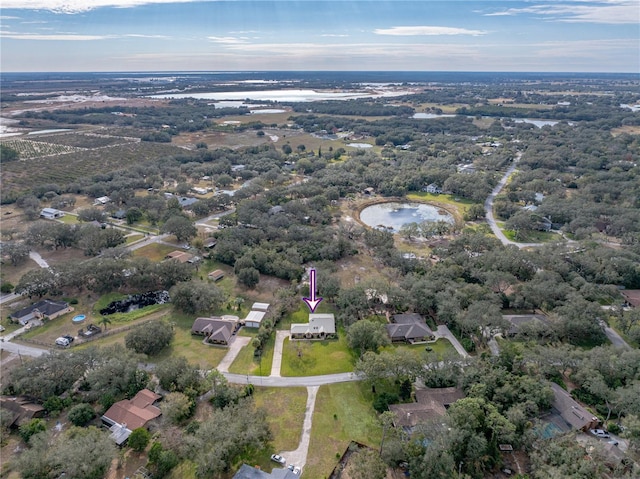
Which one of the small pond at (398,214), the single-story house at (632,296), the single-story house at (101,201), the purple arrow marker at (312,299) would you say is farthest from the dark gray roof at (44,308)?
the single-story house at (632,296)

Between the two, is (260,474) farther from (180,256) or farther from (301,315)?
(180,256)

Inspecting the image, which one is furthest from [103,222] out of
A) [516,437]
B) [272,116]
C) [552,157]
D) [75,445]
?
[272,116]

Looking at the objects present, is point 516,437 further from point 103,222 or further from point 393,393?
point 103,222

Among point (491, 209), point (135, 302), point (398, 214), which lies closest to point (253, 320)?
point (135, 302)

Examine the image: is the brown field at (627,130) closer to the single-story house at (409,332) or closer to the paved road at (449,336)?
the paved road at (449,336)

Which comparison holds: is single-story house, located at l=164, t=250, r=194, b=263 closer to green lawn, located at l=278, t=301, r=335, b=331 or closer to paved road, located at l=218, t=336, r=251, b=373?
paved road, located at l=218, t=336, r=251, b=373

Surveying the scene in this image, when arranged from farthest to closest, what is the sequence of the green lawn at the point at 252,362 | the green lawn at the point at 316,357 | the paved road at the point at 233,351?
the paved road at the point at 233,351 → the green lawn at the point at 316,357 → the green lawn at the point at 252,362
